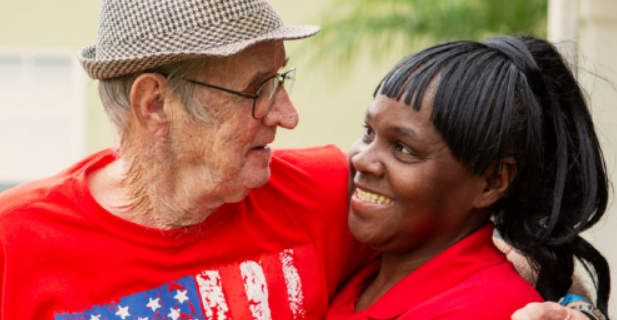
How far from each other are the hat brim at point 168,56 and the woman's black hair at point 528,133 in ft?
1.19

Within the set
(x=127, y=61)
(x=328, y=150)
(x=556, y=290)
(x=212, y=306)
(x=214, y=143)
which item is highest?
(x=127, y=61)

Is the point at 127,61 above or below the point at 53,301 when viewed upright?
above

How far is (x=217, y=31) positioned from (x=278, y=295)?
2.97 ft

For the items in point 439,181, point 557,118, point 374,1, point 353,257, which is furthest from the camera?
point 374,1

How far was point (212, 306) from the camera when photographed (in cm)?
212

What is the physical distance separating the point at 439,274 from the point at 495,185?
33 centimetres

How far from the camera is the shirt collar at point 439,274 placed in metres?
1.97

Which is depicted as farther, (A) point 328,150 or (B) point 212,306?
(A) point 328,150

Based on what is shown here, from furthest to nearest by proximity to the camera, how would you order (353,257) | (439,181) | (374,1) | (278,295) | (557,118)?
(374,1), (353,257), (278,295), (557,118), (439,181)

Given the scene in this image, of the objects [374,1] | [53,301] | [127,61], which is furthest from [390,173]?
[374,1]

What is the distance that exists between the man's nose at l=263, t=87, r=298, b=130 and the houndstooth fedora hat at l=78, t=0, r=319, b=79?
224 mm

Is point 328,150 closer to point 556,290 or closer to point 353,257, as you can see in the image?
point 353,257

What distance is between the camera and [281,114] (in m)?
2.20

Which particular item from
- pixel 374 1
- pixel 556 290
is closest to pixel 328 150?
pixel 556 290
